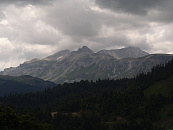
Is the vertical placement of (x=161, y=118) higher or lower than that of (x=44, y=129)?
lower

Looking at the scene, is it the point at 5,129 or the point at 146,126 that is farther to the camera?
the point at 146,126

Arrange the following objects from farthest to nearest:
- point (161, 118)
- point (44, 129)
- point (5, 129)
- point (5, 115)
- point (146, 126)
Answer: point (161, 118) < point (146, 126) < point (44, 129) < point (5, 115) < point (5, 129)

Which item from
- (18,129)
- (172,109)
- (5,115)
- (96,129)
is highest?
(5,115)

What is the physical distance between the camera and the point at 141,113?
200 m

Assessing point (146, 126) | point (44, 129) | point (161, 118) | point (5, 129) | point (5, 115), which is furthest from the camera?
point (161, 118)

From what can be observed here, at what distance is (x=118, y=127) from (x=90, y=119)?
105ft

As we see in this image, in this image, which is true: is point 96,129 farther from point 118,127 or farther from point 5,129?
point 5,129

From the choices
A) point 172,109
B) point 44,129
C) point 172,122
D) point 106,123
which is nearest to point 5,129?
point 44,129

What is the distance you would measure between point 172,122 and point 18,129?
144 meters

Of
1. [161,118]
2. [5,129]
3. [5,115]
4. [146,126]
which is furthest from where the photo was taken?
[161,118]

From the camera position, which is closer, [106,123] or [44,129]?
[44,129]

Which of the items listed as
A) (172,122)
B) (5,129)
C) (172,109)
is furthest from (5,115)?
(172,109)

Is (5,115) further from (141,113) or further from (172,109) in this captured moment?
(172,109)

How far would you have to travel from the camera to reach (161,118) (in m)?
189
